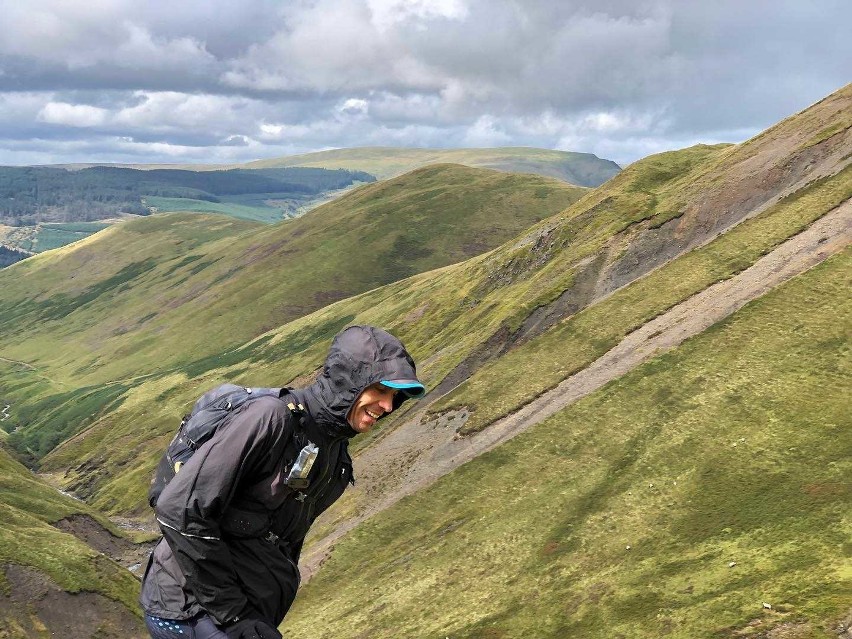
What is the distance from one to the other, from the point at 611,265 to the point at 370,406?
80.5 m

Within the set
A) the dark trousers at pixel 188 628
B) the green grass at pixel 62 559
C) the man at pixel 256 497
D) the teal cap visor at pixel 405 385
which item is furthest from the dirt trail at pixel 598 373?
the teal cap visor at pixel 405 385

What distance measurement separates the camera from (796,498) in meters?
35.8

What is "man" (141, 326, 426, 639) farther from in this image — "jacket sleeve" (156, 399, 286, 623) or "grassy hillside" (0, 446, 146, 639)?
"grassy hillside" (0, 446, 146, 639)

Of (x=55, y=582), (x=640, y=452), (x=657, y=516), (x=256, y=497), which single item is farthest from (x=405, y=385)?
(x=55, y=582)

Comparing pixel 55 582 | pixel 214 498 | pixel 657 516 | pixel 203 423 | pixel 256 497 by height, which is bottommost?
pixel 55 582

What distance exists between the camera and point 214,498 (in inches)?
307

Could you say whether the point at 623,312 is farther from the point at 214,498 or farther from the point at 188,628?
the point at 214,498

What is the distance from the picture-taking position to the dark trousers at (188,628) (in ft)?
27.1

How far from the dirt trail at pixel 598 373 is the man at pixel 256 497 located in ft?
170

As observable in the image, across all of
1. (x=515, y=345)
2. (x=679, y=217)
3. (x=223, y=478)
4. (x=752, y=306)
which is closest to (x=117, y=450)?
(x=515, y=345)

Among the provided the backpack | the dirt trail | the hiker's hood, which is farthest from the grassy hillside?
the hiker's hood

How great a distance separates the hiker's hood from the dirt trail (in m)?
52.7

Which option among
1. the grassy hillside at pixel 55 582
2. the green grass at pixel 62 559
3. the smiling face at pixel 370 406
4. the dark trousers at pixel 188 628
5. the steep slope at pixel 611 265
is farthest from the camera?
the steep slope at pixel 611 265

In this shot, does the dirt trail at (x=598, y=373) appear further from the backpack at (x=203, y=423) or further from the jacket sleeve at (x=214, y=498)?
the jacket sleeve at (x=214, y=498)
